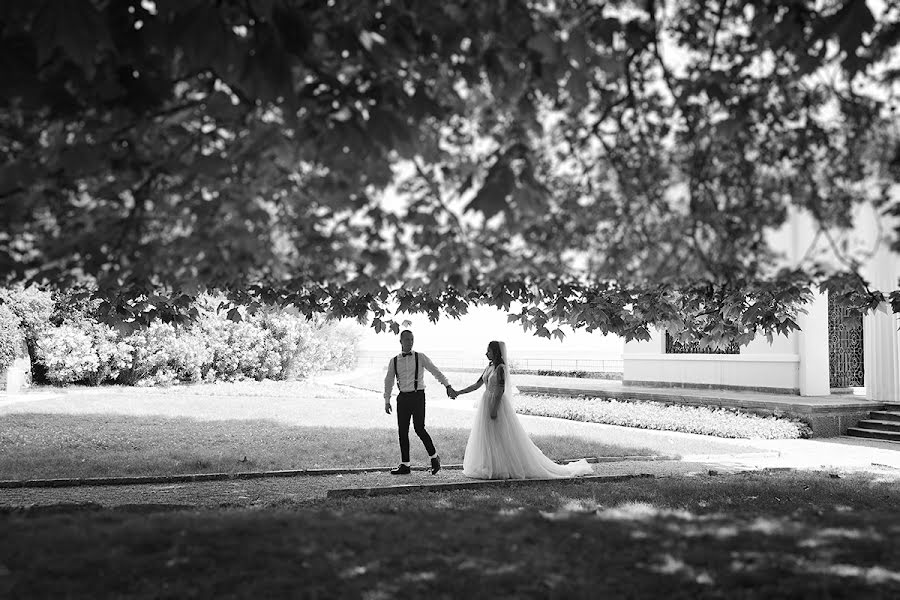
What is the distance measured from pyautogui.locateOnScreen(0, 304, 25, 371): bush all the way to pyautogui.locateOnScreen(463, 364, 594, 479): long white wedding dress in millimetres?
19104

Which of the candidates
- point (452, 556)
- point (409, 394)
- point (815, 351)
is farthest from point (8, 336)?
point (815, 351)

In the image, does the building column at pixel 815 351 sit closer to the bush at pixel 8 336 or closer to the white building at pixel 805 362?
the white building at pixel 805 362

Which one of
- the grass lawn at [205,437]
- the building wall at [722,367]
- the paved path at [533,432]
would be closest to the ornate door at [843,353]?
the building wall at [722,367]

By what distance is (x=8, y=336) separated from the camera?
23578 mm

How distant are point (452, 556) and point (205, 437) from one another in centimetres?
1130

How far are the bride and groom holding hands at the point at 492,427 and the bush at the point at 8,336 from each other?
A: 1812 cm

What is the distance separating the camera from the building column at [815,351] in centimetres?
1970

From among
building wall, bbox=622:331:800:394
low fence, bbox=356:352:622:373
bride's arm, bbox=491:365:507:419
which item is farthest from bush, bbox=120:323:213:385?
bride's arm, bbox=491:365:507:419

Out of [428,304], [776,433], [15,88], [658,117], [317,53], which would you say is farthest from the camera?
[776,433]

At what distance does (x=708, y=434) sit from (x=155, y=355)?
20.2 m

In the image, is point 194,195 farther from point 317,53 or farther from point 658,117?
point 658,117

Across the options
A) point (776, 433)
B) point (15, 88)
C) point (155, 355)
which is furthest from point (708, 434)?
point (155, 355)

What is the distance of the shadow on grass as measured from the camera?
37.7 feet

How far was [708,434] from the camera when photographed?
1684 centimetres
